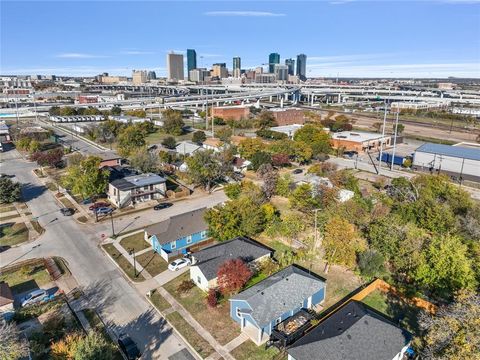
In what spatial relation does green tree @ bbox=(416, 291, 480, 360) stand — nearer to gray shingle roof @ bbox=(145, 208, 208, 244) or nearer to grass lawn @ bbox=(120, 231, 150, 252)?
gray shingle roof @ bbox=(145, 208, 208, 244)

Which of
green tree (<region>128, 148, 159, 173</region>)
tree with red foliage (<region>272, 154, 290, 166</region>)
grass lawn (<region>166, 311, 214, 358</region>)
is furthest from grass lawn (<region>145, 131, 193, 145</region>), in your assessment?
grass lawn (<region>166, 311, 214, 358</region>)

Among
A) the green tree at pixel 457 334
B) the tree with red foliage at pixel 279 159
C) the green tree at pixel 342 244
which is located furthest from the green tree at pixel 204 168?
the green tree at pixel 457 334

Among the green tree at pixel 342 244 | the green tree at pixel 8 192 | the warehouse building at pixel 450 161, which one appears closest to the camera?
the green tree at pixel 342 244

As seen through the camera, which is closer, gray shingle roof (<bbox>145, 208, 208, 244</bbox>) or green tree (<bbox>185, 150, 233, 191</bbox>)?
gray shingle roof (<bbox>145, 208, 208, 244</bbox>)

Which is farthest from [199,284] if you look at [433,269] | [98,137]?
[98,137]

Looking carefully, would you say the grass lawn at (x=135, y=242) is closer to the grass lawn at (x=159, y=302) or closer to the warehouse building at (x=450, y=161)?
the grass lawn at (x=159, y=302)

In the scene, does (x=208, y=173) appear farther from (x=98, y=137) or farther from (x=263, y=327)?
(x=98, y=137)

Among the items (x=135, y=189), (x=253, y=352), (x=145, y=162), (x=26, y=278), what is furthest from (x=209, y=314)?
(x=145, y=162)

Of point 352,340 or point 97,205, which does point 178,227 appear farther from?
point 352,340
